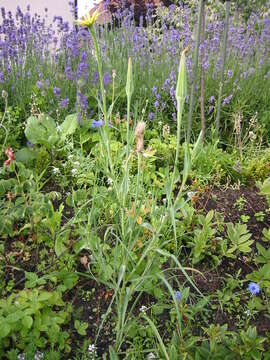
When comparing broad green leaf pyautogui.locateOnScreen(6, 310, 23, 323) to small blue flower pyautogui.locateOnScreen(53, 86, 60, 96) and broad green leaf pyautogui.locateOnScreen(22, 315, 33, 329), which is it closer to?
broad green leaf pyautogui.locateOnScreen(22, 315, 33, 329)

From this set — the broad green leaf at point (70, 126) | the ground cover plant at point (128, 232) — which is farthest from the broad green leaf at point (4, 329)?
the broad green leaf at point (70, 126)

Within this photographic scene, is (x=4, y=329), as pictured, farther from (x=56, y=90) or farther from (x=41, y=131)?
(x=56, y=90)

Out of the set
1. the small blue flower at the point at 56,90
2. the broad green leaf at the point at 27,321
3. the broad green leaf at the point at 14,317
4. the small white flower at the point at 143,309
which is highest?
the small blue flower at the point at 56,90

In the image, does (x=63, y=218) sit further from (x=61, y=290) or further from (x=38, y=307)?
(x=38, y=307)

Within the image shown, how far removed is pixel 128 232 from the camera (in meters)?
1.34

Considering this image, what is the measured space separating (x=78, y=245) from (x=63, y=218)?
0.34 metres

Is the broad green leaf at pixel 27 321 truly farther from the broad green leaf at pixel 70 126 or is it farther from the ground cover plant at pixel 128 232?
the broad green leaf at pixel 70 126

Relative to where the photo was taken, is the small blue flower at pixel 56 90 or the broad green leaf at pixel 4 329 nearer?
the broad green leaf at pixel 4 329

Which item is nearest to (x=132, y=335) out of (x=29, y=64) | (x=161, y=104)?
(x=161, y=104)

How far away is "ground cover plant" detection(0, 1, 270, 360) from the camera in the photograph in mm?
1308

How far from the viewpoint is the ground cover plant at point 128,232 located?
131cm

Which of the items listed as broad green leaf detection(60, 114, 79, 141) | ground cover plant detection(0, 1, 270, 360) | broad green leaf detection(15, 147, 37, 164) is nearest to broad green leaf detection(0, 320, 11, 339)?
ground cover plant detection(0, 1, 270, 360)

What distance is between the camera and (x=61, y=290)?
1.46 m

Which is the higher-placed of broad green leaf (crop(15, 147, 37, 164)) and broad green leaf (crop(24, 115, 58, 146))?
broad green leaf (crop(24, 115, 58, 146))
